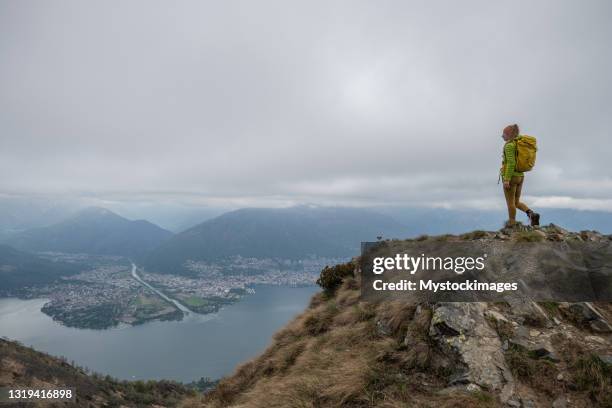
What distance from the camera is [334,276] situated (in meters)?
15.8

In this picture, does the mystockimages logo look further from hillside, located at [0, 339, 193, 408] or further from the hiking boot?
hillside, located at [0, 339, 193, 408]

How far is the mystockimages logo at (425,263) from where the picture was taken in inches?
372

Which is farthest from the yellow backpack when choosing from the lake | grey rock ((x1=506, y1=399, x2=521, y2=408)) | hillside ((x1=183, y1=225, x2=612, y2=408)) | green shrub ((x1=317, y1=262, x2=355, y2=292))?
the lake

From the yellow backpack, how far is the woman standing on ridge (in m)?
0.10

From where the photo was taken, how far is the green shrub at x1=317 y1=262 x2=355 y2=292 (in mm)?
15624

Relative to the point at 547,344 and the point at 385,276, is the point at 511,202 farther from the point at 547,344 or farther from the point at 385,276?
the point at 547,344

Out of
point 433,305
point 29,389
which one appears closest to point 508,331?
point 433,305

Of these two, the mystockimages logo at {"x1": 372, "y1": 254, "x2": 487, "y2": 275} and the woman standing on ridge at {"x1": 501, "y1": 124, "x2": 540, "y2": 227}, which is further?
the woman standing on ridge at {"x1": 501, "y1": 124, "x2": 540, "y2": 227}

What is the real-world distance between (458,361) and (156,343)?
7000 inches

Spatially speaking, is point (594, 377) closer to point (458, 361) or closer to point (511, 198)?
point (458, 361)

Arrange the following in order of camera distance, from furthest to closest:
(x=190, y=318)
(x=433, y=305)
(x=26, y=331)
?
(x=190, y=318), (x=26, y=331), (x=433, y=305)

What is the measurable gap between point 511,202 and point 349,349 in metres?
8.47

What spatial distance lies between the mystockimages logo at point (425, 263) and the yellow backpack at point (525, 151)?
13.3 feet

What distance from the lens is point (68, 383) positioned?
2531 cm
